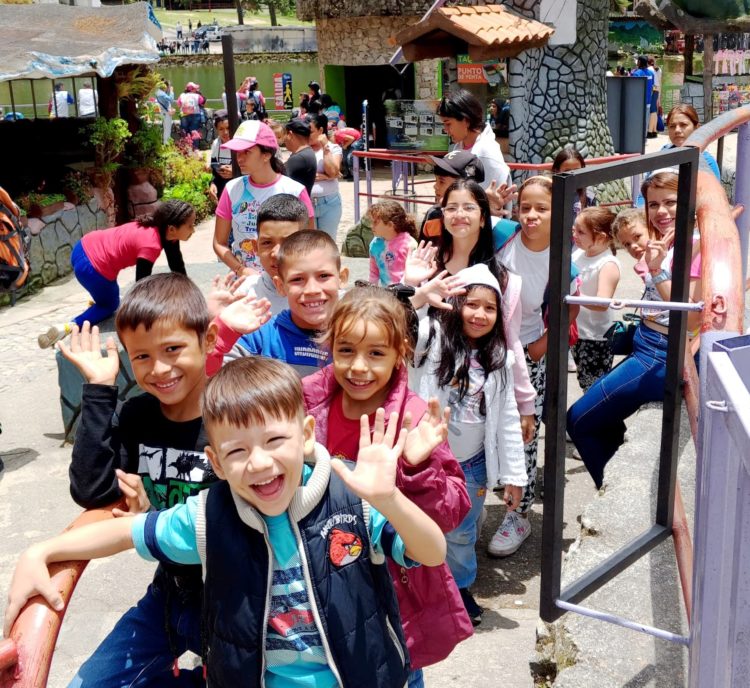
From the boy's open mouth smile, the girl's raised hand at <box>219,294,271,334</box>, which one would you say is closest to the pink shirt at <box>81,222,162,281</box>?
the girl's raised hand at <box>219,294,271,334</box>

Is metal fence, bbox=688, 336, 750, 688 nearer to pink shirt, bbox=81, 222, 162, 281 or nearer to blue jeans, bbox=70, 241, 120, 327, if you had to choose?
pink shirt, bbox=81, 222, 162, 281

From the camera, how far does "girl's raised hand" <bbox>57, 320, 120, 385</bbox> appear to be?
85.5 inches

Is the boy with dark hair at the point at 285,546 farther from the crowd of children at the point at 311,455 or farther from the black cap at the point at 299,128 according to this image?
the black cap at the point at 299,128

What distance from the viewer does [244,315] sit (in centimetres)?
279

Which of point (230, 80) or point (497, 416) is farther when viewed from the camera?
point (230, 80)

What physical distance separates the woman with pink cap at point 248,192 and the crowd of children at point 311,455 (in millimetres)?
1502

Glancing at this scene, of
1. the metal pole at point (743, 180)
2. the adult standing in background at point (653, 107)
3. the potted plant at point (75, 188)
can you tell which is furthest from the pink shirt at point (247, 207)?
the adult standing in background at point (653, 107)

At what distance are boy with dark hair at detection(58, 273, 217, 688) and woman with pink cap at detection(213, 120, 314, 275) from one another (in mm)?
2719

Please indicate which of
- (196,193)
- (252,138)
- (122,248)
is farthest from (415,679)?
(196,193)

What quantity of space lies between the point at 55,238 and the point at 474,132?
6623mm

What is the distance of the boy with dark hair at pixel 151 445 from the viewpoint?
215 centimetres

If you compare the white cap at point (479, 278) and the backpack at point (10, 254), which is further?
the backpack at point (10, 254)

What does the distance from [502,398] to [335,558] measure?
1.61 m

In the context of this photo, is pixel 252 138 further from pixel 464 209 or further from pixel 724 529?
pixel 724 529
